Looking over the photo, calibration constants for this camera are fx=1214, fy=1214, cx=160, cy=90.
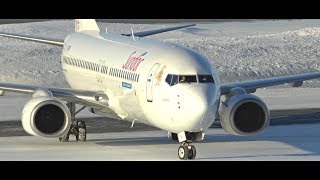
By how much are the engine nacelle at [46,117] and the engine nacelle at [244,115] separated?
5.30 m

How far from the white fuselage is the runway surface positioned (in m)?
1.21

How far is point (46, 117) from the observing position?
4084cm

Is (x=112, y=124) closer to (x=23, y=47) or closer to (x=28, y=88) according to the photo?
(x=28, y=88)

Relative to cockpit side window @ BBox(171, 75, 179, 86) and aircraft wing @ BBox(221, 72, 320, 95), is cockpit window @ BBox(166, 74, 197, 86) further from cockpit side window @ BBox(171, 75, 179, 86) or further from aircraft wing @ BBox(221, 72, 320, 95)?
aircraft wing @ BBox(221, 72, 320, 95)

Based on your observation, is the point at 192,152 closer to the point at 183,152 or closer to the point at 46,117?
the point at 183,152

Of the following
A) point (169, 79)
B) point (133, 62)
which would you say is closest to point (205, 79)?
point (169, 79)

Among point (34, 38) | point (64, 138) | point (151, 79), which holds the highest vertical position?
point (34, 38)

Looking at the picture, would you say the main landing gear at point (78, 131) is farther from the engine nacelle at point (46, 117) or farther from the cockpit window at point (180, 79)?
the cockpit window at point (180, 79)

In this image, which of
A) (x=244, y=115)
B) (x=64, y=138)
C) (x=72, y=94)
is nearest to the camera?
(x=244, y=115)

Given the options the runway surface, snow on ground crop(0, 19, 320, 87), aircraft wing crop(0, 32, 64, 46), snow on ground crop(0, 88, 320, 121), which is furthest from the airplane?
snow on ground crop(0, 19, 320, 87)

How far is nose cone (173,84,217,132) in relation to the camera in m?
37.0

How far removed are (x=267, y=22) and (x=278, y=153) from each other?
59382 millimetres

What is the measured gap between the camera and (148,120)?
132 ft

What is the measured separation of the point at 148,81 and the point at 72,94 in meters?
4.70
